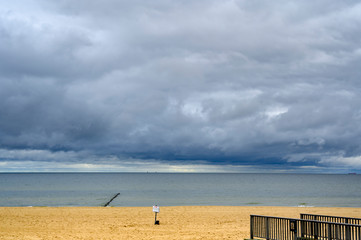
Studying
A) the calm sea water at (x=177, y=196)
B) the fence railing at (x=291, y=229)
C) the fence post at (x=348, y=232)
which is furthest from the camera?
the calm sea water at (x=177, y=196)

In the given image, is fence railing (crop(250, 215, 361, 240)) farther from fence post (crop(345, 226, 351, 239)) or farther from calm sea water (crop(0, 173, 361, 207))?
calm sea water (crop(0, 173, 361, 207))

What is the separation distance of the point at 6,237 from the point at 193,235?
7779 millimetres

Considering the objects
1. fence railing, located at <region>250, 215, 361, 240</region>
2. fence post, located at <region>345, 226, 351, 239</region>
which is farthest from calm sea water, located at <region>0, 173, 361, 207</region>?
fence post, located at <region>345, 226, 351, 239</region>

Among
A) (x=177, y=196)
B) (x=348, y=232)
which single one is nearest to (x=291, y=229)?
(x=348, y=232)

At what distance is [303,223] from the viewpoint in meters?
12.6

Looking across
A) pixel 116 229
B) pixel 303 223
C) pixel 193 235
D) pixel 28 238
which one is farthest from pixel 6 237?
pixel 303 223

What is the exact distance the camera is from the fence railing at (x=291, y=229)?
1135 cm

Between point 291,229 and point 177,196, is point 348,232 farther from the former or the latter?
point 177,196

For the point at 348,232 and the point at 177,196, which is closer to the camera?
the point at 348,232

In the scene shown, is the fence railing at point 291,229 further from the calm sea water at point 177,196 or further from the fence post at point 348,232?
the calm sea water at point 177,196

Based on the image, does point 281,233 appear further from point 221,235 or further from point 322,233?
point 221,235

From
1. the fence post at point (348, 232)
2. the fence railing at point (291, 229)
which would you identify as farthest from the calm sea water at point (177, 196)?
the fence post at point (348, 232)

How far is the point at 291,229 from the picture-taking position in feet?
39.3

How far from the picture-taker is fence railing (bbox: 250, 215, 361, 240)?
1135cm
